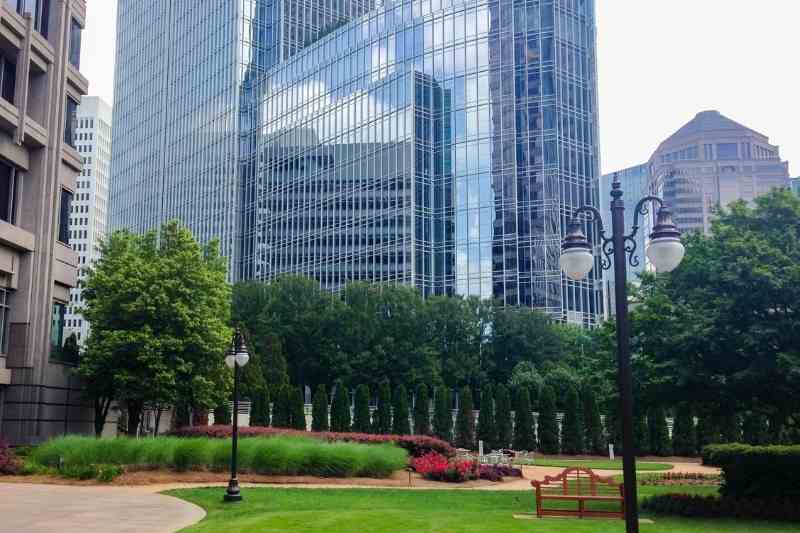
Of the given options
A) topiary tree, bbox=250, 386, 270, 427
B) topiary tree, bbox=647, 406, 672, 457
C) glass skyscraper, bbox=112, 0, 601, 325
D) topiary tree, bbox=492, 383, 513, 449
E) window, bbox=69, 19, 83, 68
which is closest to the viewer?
window, bbox=69, 19, 83, 68

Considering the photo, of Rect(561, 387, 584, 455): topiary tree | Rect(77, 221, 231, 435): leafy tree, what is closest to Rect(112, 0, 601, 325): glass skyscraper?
Rect(561, 387, 584, 455): topiary tree

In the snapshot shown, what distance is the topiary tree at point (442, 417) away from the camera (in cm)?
5491

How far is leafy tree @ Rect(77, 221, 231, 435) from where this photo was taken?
36.4 meters

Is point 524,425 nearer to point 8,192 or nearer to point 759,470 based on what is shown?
point 8,192

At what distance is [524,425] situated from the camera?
53.2 m

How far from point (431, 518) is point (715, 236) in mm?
11382

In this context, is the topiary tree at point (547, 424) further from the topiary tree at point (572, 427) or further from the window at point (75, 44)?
the window at point (75, 44)

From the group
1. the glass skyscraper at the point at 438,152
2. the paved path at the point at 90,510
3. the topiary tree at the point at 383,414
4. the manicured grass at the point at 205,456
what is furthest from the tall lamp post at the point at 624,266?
the glass skyscraper at the point at 438,152

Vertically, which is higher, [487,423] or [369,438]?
[487,423]

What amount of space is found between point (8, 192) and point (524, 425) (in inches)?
1300

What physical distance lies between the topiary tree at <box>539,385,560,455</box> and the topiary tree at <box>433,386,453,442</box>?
610cm

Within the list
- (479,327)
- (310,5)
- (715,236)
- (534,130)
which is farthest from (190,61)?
(715,236)

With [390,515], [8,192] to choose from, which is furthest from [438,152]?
[390,515]

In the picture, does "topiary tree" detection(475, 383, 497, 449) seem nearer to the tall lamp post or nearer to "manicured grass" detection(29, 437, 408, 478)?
"manicured grass" detection(29, 437, 408, 478)
